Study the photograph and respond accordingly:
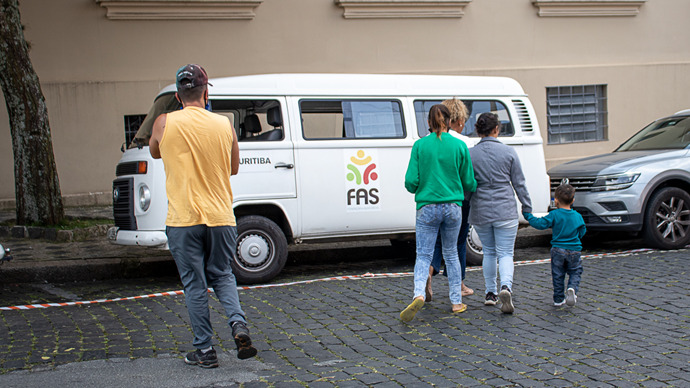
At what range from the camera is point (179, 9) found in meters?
13.5

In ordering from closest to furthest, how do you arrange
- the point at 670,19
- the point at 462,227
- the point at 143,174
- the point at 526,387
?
the point at 526,387 < the point at 462,227 < the point at 143,174 < the point at 670,19

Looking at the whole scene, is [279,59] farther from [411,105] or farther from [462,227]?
[462,227]

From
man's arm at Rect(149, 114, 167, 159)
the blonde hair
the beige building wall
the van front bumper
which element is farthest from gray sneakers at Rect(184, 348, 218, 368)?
the beige building wall

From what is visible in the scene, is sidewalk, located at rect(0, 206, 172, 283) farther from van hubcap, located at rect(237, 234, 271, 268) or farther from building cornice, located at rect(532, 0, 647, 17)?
building cornice, located at rect(532, 0, 647, 17)

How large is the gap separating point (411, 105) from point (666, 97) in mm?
10108

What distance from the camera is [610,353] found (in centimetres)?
496

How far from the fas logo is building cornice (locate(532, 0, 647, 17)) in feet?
28.8

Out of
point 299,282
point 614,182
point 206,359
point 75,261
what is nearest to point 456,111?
point 299,282

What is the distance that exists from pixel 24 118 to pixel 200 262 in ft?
21.6

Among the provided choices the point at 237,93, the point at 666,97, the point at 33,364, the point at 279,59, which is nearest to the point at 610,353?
the point at 33,364

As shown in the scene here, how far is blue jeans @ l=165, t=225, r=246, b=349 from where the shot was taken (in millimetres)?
4676

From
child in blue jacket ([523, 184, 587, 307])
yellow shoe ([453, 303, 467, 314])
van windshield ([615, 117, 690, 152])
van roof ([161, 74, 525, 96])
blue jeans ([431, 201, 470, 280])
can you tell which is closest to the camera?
yellow shoe ([453, 303, 467, 314])

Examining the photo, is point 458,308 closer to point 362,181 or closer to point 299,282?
point 299,282

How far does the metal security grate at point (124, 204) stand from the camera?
25.1ft
